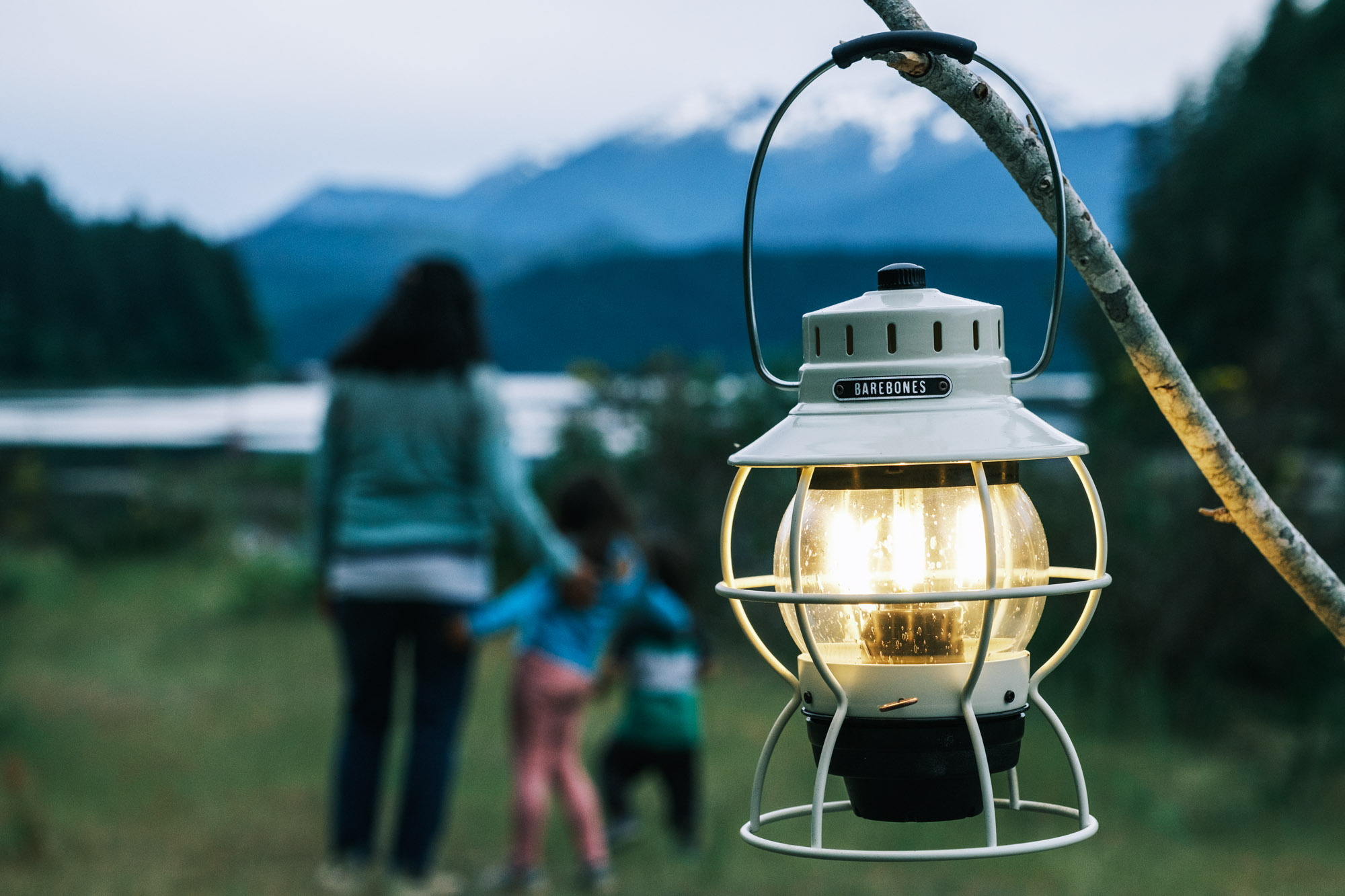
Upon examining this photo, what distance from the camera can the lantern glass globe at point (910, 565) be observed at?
3.64 feet

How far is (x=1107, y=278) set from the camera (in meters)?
0.92

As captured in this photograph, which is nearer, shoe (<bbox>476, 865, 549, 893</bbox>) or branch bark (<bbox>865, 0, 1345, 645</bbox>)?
branch bark (<bbox>865, 0, 1345, 645</bbox>)

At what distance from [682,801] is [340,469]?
1675 millimetres

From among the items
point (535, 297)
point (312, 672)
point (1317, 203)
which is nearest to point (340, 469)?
point (312, 672)

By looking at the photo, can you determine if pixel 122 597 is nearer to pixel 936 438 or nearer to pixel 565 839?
→ pixel 565 839

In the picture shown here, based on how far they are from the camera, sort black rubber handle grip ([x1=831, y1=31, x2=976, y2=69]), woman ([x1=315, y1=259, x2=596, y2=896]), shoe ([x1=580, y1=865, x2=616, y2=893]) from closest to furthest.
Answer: black rubber handle grip ([x1=831, y1=31, x2=976, y2=69]) < woman ([x1=315, y1=259, x2=596, y2=896]) < shoe ([x1=580, y1=865, x2=616, y2=893])

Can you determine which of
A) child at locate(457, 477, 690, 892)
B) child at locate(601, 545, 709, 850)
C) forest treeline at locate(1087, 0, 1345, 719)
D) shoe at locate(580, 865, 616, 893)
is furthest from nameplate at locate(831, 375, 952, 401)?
forest treeline at locate(1087, 0, 1345, 719)

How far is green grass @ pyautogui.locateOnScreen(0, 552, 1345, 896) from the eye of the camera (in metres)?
4.03

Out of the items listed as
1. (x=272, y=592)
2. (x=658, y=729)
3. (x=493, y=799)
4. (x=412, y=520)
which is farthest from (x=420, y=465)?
(x=272, y=592)

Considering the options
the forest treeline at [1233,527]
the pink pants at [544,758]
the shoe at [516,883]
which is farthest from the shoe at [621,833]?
the forest treeline at [1233,527]

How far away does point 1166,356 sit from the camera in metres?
0.92

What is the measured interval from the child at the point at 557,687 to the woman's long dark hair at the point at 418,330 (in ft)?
2.49

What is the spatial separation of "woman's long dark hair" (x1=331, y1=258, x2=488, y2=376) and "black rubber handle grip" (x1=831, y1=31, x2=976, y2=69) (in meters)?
2.84

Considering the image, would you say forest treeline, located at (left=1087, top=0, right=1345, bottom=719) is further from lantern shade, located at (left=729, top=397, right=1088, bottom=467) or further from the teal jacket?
lantern shade, located at (left=729, top=397, right=1088, bottom=467)
